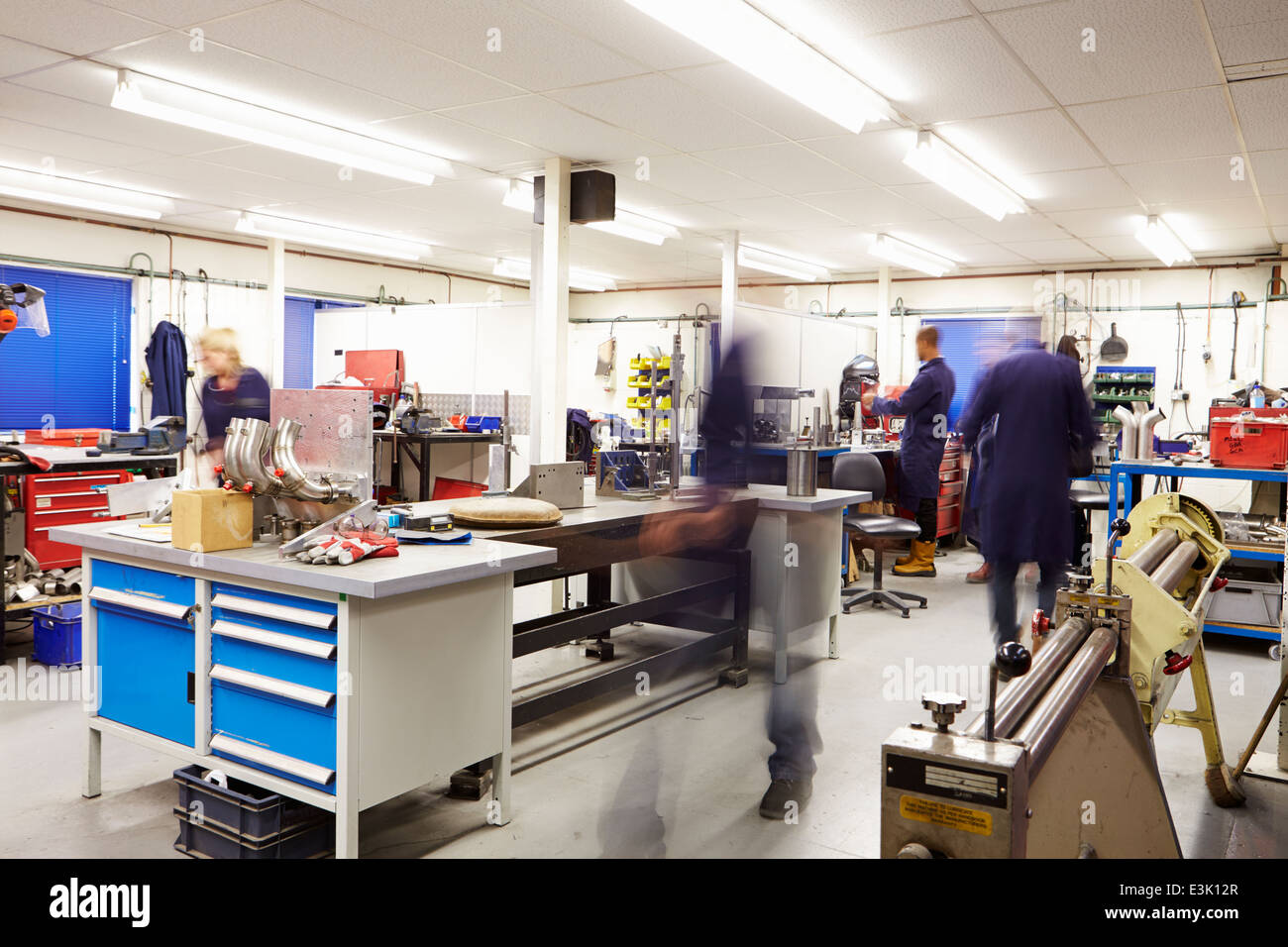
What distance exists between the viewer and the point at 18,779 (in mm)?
3006

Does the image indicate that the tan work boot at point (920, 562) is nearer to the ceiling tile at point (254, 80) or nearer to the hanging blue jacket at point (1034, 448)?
the hanging blue jacket at point (1034, 448)

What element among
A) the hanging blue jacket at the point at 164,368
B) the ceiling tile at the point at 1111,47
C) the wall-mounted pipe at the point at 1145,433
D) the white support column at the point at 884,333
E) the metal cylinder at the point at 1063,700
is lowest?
the metal cylinder at the point at 1063,700

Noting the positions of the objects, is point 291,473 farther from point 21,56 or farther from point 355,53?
point 21,56

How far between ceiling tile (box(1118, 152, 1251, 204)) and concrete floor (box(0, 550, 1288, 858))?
309cm

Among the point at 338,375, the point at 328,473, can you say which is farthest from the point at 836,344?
the point at 328,473

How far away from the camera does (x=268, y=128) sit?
5309mm

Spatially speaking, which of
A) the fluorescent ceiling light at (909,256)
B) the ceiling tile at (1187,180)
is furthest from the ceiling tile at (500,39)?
the fluorescent ceiling light at (909,256)

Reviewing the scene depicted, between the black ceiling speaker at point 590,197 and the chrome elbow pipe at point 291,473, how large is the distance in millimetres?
3560

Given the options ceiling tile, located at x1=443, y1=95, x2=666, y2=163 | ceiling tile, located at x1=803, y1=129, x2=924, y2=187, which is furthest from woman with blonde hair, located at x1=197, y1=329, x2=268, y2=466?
ceiling tile, located at x1=803, y1=129, x2=924, y2=187

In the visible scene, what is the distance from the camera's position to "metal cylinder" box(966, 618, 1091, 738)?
4.09 ft

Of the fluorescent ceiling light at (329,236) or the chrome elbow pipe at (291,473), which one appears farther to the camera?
the fluorescent ceiling light at (329,236)

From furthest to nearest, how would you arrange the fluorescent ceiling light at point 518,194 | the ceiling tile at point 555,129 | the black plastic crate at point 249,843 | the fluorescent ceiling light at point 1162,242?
the fluorescent ceiling light at point 1162,242 < the fluorescent ceiling light at point 518,194 < the ceiling tile at point 555,129 < the black plastic crate at point 249,843

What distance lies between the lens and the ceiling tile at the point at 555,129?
481 cm
